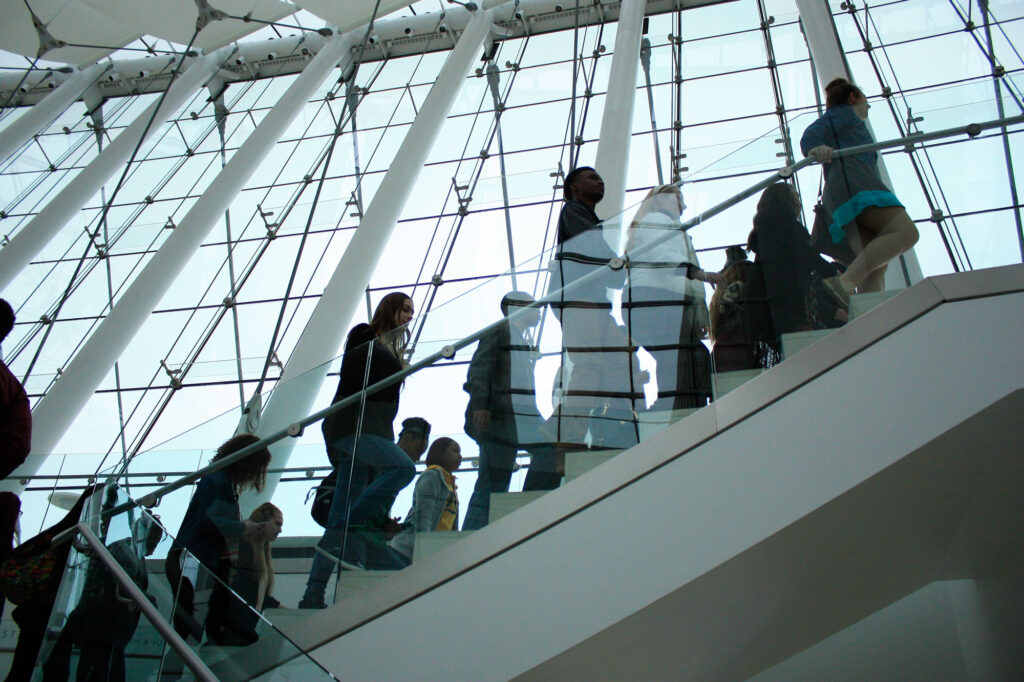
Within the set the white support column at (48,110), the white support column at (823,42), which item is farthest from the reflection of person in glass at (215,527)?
the white support column at (48,110)

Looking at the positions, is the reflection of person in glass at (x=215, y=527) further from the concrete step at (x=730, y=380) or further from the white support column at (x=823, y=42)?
the white support column at (x=823, y=42)

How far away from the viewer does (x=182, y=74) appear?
12156 millimetres

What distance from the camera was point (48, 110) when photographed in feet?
39.8

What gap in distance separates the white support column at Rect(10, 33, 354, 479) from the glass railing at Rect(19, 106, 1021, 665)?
460 centimetres

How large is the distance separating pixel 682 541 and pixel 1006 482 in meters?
1.07

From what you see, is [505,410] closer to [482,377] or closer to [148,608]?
[482,377]

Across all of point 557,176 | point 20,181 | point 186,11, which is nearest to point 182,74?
point 186,11

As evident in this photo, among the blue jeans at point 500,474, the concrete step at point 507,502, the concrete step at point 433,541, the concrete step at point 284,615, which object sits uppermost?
the blue jeans at point 500,474

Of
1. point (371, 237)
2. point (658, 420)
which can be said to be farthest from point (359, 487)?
point (371, 237)

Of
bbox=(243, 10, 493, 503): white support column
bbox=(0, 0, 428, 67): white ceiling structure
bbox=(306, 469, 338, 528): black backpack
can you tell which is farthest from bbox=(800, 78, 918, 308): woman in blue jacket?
bbox=(0, 0, 428, 67): white ceiling structure

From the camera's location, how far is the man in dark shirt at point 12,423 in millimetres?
3006

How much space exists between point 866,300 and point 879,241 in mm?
275

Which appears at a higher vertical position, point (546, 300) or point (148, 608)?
point (546, 300)

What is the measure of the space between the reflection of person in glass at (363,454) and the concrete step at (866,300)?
1.54 metres
